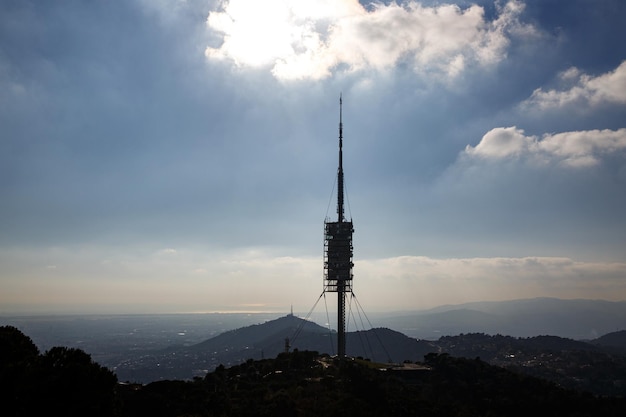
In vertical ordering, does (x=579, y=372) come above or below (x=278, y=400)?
below

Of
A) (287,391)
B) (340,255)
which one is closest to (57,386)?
(287,391)

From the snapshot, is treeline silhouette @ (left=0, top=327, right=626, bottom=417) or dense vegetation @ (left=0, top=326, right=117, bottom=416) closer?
dense vegetation @ (left=0, top=326, right=117, bottom=416)

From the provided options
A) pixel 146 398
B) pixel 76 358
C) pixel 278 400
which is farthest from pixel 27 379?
pixel 278 400

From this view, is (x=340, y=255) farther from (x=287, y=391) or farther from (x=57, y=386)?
(x=57, y=386)

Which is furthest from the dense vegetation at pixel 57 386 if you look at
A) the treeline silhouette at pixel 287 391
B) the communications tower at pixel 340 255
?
the communications tower at pixel 340 255

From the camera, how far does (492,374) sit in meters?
71.2

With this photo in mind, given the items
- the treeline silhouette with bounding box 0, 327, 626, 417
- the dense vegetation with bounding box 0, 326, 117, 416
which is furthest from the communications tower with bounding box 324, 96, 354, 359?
the dense vegetation with bounding box 0, 326, 117, 416

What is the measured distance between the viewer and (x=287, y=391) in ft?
173

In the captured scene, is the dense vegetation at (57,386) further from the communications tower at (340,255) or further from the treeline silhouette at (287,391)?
the communications tower at (340,255)

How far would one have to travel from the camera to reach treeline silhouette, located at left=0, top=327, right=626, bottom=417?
3497cm

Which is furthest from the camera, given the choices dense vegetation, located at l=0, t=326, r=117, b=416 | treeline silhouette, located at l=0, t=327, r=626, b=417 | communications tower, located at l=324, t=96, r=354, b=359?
communications tower, located at l=324, t=96, r=354, b=359

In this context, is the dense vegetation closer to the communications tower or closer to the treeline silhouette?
the treeline silhouette

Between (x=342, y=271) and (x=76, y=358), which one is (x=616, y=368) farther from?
(x=76, y=358)

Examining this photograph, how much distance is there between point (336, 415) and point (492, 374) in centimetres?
3687
